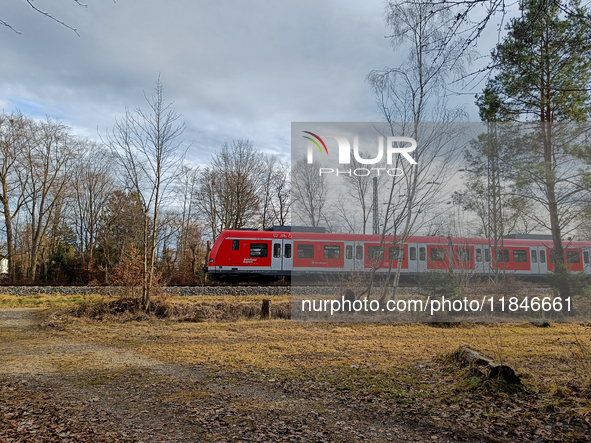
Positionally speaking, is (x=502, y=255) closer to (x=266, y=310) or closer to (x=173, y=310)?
(x=266, y=310)

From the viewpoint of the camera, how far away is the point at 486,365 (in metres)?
4.76

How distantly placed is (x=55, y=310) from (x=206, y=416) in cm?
886

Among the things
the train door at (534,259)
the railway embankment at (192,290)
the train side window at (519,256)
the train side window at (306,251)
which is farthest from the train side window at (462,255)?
the train door at (534,259)

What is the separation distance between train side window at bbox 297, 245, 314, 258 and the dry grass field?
7.64 metres

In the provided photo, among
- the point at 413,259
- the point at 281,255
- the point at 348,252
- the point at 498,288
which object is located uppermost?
the point at 348,252

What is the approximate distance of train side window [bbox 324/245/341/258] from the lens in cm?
1622

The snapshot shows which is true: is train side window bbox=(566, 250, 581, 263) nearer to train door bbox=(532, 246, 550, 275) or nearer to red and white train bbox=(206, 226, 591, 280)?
red and white train bbox=(206, 226, 591, 280)

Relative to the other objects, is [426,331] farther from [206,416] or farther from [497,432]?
[206,416]

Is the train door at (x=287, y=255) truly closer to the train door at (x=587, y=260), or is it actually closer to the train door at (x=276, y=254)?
the train door at (x=276, y=254)

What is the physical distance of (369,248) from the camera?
15688mm

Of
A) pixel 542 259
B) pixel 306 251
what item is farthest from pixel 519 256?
pixel 306 251

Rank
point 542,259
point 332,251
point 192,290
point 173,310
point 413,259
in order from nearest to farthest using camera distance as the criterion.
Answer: point 173,310 < point 192,290 < point 332,251 < point 413,259 < point 542,259

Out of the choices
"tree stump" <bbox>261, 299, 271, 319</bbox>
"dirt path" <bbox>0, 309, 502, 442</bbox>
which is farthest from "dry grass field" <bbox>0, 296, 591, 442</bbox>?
"tree stump" <bbox>261, 299, 271, 319</bbox>

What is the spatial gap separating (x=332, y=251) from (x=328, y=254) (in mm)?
203
